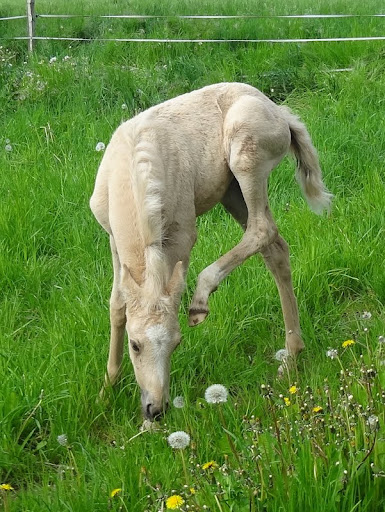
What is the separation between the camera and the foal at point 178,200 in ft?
10.9

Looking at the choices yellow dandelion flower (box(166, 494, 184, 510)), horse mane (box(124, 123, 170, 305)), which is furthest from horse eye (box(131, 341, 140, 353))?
yellow dandelion flower (box(166, 494, 184, 510))

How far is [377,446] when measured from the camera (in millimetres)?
2490

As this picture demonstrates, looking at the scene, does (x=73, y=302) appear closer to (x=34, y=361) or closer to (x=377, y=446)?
(x=34, y=361)

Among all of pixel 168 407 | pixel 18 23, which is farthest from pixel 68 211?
pixel 18 23

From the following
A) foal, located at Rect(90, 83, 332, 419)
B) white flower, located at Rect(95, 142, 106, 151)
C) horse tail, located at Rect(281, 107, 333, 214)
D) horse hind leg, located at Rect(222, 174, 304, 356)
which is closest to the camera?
foal, located at Rect(90, 83, 332, 419)

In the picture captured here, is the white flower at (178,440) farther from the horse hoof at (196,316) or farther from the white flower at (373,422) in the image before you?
the horse hoof at (196,316)

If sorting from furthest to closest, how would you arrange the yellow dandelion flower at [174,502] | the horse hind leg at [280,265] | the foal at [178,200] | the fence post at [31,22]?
1. the fence post at [31,22]
2. the horse hind leg at [280,265]
3. the foal at [178,200]
4. the yellow dandelion flower at [174,502]

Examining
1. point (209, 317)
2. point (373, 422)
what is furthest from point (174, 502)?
point (209, 317)

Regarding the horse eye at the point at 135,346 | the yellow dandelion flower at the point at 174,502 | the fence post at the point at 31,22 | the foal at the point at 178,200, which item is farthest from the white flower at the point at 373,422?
the fence post at the point at 31,22

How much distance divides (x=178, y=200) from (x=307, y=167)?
1.21m

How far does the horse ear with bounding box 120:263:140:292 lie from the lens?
3.38 m

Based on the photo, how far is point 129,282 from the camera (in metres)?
3.40

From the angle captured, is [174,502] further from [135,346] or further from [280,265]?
[280,265]

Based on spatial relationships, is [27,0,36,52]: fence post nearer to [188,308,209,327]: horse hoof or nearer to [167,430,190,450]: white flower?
[188,308,209,327]: horse hoof
